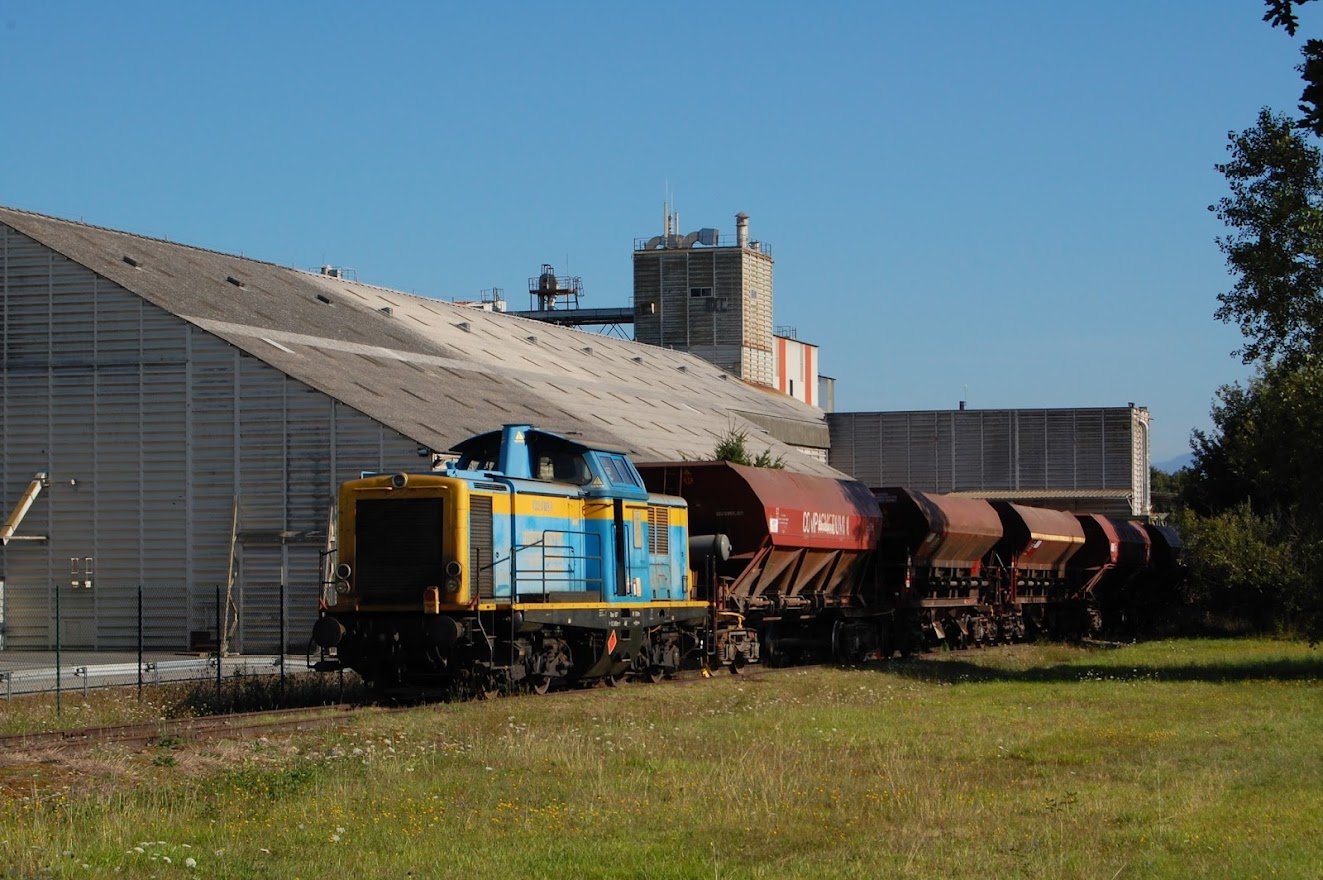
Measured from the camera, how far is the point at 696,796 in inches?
552

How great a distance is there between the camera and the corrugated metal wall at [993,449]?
71125 millimetres

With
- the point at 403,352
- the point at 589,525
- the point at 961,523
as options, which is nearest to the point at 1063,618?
the point at 961,523

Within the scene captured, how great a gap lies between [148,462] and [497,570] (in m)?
18.2

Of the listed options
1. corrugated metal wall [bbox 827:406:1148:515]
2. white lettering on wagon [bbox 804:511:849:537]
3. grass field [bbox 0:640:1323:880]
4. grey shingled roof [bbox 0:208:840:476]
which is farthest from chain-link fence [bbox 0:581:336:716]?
corrugated metal wall [bbox 827:406:1148:515]

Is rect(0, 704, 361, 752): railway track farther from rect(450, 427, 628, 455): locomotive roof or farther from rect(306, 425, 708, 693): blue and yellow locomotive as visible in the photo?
rect(450, 427, 628, 455): locomotive roof

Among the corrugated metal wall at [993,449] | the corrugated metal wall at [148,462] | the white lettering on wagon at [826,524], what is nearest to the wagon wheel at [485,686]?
the white lettering on wagon at [826,524]

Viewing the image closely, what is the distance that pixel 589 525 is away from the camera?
24.5m

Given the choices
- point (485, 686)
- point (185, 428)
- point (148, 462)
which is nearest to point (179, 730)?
point (485, 686)

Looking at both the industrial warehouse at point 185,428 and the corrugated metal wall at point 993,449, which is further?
the corrugated metal wall at point 993,449

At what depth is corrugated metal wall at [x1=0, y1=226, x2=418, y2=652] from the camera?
35844mm

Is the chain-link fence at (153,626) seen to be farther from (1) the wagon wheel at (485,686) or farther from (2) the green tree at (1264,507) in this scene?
(2) the green tree at (1264,507)

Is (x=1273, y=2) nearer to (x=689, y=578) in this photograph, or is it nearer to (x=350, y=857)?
(x=350, y=857)

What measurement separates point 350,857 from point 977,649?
29782mm

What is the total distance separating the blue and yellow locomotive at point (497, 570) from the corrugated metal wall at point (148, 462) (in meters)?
11.3
